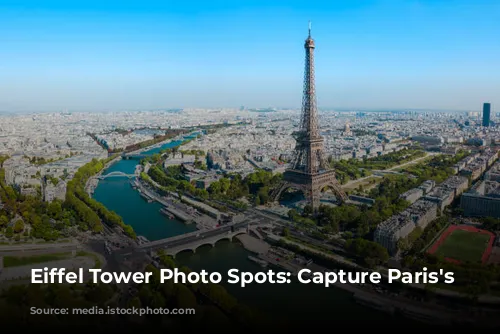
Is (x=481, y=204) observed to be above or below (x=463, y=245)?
above

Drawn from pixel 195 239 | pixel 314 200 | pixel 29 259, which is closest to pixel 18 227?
pixel 29 259

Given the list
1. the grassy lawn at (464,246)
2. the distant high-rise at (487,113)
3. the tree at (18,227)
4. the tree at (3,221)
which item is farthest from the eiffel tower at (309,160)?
the distant high-rise at (487,113)

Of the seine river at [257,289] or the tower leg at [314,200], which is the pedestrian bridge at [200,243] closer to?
the seine river at [257,289]

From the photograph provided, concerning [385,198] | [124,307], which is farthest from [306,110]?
[124,307]

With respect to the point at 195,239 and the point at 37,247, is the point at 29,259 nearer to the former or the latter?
the point at 37,247

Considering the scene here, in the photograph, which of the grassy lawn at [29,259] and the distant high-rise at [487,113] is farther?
the distant high-rise at [487,113]

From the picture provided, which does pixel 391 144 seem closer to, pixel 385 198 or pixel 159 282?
pixel 385 198

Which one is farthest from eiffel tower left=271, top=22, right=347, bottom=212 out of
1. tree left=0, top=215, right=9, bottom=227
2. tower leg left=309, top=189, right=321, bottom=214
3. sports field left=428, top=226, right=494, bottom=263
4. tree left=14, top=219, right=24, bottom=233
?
tree left=0, top=215, right=9, bottom=227

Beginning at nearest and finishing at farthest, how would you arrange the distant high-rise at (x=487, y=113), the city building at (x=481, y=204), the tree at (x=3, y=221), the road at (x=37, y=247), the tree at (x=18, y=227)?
the road at (x=37, y=247) < the tree at (x=18, y=227) < the tree at (x=3, y=221) < the city building at (x=481, y=204) < the distant high-rise at (x=487, y=113)
